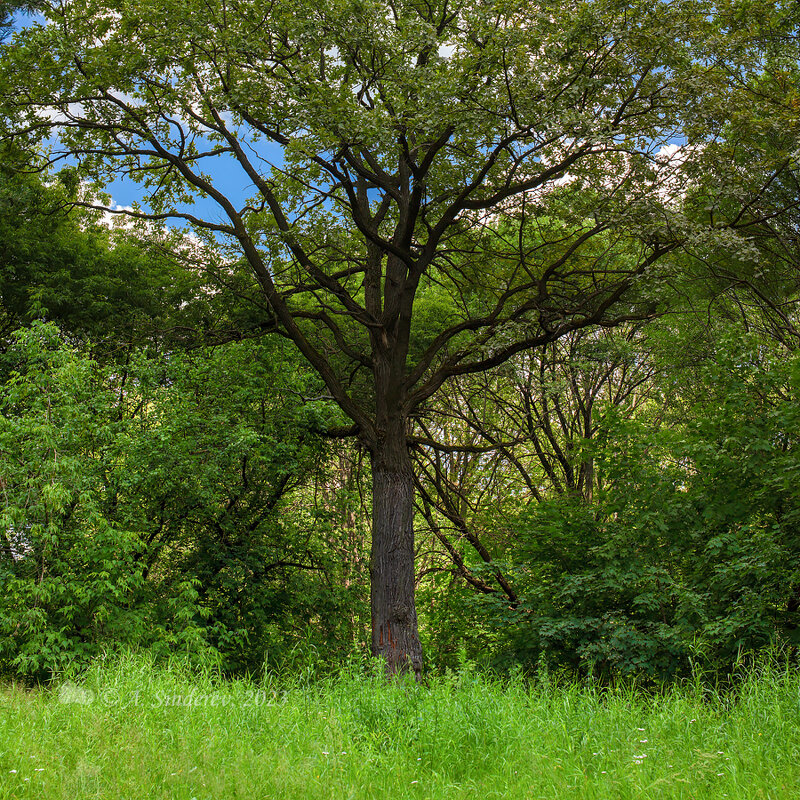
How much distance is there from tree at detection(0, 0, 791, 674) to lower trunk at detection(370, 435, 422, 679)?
0.03 metres

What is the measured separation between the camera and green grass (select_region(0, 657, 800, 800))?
4.05m

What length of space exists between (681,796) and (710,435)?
695 centimetres

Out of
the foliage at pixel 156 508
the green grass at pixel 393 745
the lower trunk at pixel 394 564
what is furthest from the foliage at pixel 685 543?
the foliage at pixel 156 508

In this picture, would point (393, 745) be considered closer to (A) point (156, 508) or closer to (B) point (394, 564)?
(B) point (394, 564)

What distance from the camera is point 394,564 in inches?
418

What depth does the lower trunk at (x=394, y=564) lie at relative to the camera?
34.1 ft

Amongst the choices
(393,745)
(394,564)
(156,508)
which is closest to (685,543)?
(394,564)

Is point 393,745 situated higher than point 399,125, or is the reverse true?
point 399,125

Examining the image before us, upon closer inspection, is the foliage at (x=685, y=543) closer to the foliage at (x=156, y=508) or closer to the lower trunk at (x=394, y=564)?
the lower trunk at (x=394, y=564)

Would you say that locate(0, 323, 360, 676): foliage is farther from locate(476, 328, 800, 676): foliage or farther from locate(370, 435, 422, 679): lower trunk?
locate(476, 328, 800, 676): foliage

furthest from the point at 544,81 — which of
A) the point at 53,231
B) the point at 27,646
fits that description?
the point at 53,231

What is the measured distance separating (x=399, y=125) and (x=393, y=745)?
6.97 meters

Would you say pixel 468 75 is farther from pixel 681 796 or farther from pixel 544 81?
pixel 681 796

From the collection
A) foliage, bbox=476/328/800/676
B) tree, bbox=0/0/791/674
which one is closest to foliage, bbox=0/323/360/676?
tree, bbox=0/0/791/674
